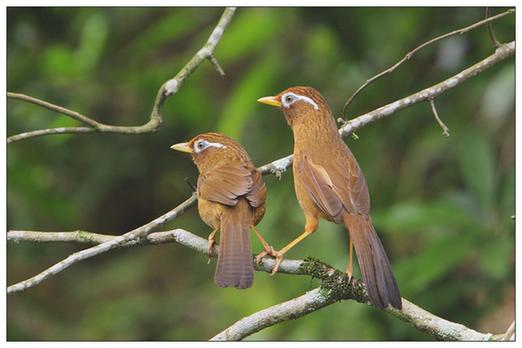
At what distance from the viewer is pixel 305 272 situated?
377 cm

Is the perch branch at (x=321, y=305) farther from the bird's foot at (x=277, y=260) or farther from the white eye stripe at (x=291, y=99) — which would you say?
the white eye stripe at (x=291, y=99)

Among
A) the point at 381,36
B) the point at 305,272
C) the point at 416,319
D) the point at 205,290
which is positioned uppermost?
the point at 381,36

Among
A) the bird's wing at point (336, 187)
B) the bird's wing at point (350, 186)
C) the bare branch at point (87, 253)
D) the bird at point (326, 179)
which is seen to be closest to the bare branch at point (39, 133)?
the bare branch at point (87, 253)

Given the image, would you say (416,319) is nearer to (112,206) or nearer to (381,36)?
(381,36)

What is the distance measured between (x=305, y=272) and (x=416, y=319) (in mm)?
504

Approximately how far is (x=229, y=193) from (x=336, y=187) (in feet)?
1.44

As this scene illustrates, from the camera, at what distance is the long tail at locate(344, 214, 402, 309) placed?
3.18m

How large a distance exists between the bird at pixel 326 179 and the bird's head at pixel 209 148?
0.28m

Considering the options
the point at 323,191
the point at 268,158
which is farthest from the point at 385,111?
the point at 268,158

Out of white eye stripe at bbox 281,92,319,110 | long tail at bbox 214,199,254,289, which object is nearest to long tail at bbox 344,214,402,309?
long tail at bbox 214,199,254,289

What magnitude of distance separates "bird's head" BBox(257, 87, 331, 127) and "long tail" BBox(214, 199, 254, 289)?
0.44 meters

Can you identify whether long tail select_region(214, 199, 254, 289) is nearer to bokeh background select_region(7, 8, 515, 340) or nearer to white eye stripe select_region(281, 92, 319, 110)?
white eye stripe select_region(281, 92, 319, 110)

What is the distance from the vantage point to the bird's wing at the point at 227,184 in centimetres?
370

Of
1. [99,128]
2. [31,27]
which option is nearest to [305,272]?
[99,128]
